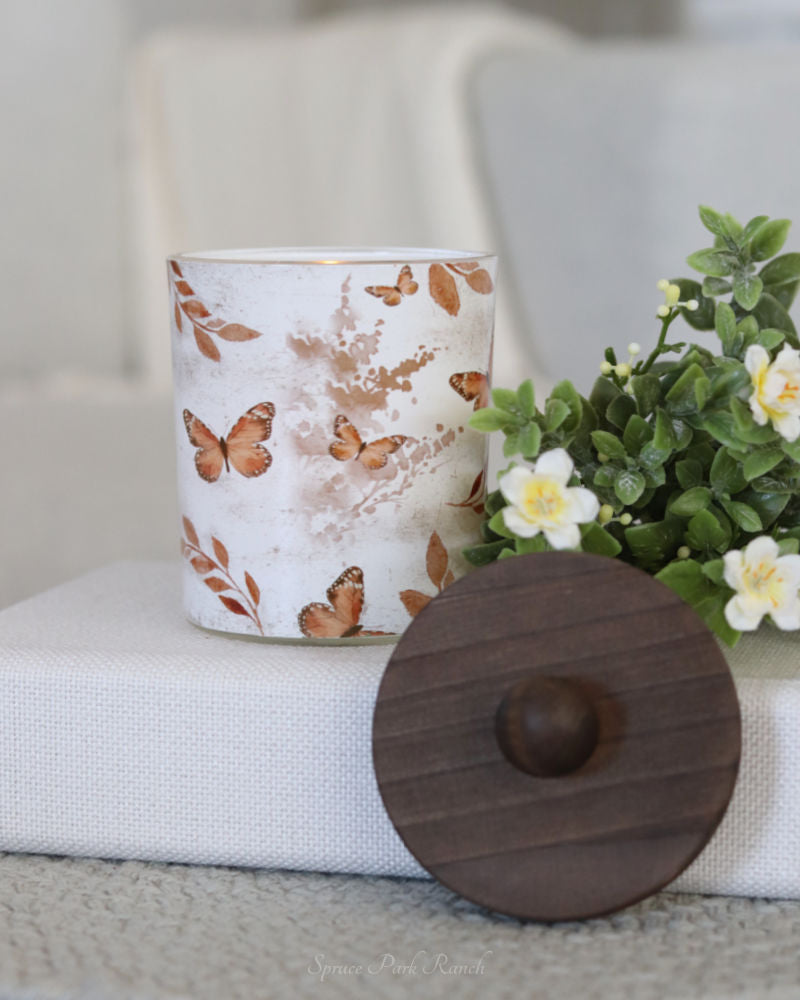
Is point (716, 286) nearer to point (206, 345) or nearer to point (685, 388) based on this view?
point (685, 388)

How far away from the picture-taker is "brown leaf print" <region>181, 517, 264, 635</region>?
1.30 ft

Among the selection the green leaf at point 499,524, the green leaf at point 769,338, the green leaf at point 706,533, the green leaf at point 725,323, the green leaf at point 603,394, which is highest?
the green leaf at point 725,323

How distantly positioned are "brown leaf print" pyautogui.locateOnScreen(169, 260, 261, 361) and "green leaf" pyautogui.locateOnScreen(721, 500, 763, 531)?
6.0 inches

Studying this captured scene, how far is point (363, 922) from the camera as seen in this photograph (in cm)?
32

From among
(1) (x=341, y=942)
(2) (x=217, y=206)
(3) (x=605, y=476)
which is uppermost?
(2) (x=217, y=206)

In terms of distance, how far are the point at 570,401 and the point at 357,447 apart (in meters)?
0.07

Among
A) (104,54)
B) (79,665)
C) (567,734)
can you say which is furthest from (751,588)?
(104,54)

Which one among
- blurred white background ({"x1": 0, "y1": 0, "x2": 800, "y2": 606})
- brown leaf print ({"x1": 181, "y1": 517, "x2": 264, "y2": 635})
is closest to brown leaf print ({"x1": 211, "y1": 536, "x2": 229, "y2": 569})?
brown leaf print ({"x1": 181, "y1": 517, "x2": 264, "y2": 635})

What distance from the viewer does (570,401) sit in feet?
1.19

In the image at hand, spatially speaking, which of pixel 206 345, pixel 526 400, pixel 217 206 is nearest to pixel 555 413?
pixel 526 400

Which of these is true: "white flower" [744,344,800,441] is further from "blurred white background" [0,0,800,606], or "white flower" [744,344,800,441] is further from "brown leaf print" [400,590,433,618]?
"blurred white background" [0,0,800,606]

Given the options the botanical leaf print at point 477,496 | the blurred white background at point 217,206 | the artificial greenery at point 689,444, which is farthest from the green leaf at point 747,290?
the blurred white background at point 217,206

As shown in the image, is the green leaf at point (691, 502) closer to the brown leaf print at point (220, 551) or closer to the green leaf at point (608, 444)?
the green leaf at point (608, 444)

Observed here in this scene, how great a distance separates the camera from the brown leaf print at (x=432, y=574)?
0.40 metres
